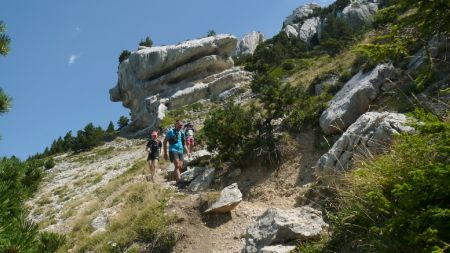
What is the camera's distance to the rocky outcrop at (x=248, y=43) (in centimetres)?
7938

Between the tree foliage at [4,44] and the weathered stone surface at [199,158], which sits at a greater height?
the tree foliage at [4,44]

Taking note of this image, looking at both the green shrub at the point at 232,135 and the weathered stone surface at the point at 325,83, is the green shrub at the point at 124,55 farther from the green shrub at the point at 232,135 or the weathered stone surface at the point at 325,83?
the green shrub at the point at 232,135

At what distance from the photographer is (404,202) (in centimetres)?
410

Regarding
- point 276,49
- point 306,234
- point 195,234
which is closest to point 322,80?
point 195,234

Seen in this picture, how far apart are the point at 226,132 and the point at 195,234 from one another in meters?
4.90

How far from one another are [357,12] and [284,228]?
55.9m

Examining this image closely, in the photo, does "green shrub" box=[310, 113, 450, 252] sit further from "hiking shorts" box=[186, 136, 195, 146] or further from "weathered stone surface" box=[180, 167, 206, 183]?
"hiking shorts" box=[186, 136, 195, 146]

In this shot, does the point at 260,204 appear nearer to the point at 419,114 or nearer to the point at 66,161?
the point at 419,114

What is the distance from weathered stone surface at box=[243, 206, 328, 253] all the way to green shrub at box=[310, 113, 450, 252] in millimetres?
1301

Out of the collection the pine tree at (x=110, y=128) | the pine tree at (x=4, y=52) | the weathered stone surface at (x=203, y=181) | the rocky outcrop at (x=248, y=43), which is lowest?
the weathered stone surface at (x=203, y=181)

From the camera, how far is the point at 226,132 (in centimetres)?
1477

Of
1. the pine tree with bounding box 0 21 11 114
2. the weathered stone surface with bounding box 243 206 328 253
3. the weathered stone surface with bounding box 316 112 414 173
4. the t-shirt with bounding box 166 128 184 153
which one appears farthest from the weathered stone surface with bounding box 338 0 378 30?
the pine tree with bounding box 0 21 11 114

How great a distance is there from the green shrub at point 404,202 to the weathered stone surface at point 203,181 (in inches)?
289

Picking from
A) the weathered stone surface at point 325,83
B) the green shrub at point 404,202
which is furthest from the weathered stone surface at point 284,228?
the weathered stone surface at point 325,83
